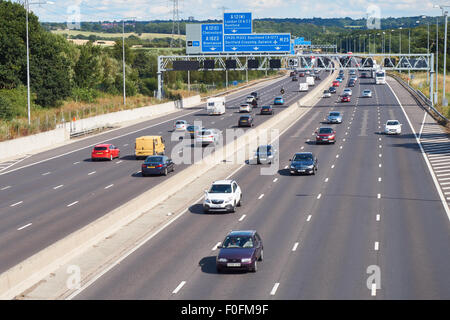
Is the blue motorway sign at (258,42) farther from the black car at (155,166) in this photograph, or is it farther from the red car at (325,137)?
the black car at (155,166)

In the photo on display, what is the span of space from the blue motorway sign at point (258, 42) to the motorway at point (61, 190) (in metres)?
27.1

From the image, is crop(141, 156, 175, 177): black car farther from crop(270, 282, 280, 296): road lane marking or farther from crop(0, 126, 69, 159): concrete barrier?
crop(270, 282, 280, 296): road lane marking

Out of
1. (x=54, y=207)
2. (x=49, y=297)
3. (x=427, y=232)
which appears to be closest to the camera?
(x=49, y=297)

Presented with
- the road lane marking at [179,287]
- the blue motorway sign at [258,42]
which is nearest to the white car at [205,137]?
the blue motorway sign at [258,42]

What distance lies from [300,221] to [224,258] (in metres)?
10.2

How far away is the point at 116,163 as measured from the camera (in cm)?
5781

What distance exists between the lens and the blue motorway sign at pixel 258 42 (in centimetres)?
10131

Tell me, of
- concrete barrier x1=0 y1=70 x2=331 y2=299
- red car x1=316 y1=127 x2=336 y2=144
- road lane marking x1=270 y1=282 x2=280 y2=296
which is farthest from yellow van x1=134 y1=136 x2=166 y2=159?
road lane marking x1=270 y1=282 x2=280 y2=296

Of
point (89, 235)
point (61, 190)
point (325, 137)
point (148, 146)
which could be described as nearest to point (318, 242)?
point (89, 235)

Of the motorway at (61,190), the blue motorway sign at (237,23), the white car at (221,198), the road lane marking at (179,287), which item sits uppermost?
the blue motorway sign at (237,23)

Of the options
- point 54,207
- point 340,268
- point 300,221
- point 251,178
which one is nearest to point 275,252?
point 340,268

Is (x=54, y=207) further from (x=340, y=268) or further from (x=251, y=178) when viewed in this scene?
(x=340, y=268)

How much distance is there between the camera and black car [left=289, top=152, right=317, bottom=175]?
5053 centimetres
